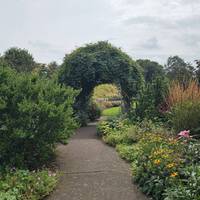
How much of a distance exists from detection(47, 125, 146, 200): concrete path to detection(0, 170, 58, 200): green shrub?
17 cm

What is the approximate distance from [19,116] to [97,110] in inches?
520

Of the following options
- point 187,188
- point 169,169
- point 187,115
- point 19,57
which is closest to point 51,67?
A: point 19,57

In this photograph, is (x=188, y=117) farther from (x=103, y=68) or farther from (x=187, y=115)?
(x=103, y=68)

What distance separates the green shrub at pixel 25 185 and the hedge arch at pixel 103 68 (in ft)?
28.6

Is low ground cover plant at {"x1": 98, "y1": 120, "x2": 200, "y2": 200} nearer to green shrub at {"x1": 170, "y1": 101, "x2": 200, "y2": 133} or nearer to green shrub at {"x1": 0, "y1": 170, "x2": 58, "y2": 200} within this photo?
green shrub at {"x1": 0, "y1": 170, "x2": 58, "y2": 200}

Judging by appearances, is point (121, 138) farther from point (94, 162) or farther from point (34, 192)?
point (34, 192)

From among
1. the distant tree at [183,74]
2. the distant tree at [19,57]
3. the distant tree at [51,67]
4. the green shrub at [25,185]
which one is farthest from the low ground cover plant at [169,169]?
the distant tree at [19,57]

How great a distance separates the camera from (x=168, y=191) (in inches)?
193

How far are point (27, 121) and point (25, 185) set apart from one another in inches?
60.6

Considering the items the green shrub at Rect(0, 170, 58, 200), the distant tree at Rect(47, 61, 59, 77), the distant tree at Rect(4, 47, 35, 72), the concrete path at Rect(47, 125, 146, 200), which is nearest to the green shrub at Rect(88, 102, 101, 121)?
the concrete path at Rect(47, 125, 146, 200)

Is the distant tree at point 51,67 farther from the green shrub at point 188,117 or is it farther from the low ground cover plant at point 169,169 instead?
the low ground cover plant at point 169,169

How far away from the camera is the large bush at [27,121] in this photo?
684 cm

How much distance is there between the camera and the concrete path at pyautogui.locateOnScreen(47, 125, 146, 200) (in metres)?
5.68

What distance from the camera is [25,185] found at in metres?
5.74
